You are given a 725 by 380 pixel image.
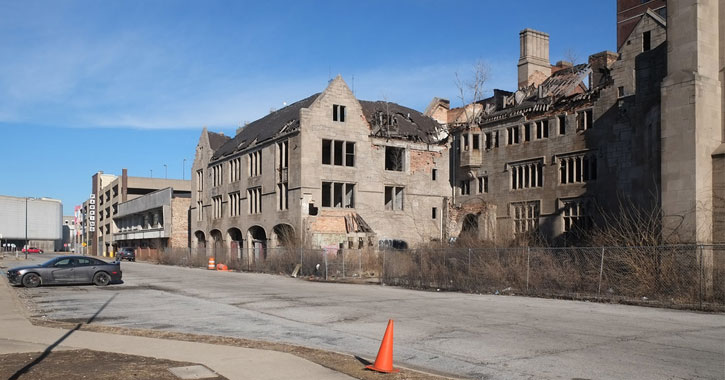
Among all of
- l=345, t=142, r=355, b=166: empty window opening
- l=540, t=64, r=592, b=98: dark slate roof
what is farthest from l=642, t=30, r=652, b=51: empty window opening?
l=345, t=142, r=355, b=166: empty window opening

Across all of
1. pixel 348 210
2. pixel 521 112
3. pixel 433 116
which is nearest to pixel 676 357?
pixel 521 112

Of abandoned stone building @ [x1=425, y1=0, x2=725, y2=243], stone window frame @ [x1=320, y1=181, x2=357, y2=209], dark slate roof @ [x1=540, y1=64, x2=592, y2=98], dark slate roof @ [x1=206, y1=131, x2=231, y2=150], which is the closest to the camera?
abandoned stone building @ [x1=425, y1=0, x2=725, y2=243]

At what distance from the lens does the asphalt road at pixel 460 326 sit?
10.8 m

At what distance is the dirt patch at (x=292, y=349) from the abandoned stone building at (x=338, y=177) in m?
31.9

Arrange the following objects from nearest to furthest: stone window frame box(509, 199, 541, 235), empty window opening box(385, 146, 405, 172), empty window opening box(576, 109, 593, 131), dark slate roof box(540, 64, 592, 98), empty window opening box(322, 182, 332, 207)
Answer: empty window opening box(576, 109, 593, 131) < stone window frame box(509, 199, 541, 235) < dark slate roof box(540, 64, 592, 98) < empty window opening box(322, 182, 332, 207) < empty window opening box(385, 146, 405, 172)

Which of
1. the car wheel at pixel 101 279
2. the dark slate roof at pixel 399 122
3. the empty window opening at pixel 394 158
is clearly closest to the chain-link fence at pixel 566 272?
the car wheel at pixel 101 279

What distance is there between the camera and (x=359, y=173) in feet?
168

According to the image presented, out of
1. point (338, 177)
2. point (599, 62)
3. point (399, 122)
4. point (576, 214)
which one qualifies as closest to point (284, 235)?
point (338, 177)

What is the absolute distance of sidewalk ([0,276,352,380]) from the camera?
31.7 ft

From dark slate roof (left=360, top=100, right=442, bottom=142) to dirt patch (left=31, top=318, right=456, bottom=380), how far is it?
38783 mm

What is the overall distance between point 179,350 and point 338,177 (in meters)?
38.8

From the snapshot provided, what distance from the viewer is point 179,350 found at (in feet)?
37.9

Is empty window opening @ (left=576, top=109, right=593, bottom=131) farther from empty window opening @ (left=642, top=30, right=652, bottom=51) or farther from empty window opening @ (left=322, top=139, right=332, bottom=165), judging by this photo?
empty window opening @ (left=322, top=139, right=332, bottom=165)

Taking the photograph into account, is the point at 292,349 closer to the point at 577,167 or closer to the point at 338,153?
the point at 577,167
